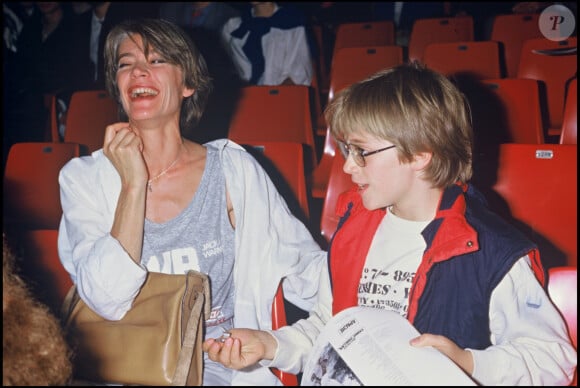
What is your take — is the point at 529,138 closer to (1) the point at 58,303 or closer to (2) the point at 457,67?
(2) the point at 457,67

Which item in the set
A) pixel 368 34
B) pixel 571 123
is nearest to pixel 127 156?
pixel 571 123

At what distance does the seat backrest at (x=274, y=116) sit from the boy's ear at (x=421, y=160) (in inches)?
80.6

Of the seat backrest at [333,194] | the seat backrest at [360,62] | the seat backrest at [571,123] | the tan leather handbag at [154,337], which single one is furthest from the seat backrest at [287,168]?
the seat backrest at [360,62]

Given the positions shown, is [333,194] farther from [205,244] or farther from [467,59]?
[467,59]

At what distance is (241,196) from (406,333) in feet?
2.56

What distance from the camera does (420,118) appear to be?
4.59 ft

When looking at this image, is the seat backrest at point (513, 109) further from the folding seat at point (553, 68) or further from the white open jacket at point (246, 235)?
the white open jacket at point (246, 235)

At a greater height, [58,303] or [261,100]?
[261,100]

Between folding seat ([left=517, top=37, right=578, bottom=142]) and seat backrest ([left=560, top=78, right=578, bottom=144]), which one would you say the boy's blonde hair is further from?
folding seat ([left=517, top=37, right=578, bottom=142])

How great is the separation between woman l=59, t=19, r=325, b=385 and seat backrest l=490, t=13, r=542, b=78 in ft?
12.1

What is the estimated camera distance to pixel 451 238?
1.30m

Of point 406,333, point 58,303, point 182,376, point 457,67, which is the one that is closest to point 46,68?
point 457,67

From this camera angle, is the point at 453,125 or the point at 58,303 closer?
the point at 453,125

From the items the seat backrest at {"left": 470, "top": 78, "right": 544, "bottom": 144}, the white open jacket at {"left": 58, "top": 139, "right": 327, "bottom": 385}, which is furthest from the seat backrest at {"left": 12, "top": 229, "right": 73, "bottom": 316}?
the seat backrest at {"left": 470, "top": 78, "right": 544, "bottom": 144}
